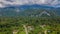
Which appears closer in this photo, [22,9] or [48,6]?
[48,6]

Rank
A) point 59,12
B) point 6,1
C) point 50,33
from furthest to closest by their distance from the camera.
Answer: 1. point 6,1
2. point 59,12
3. point 50,33

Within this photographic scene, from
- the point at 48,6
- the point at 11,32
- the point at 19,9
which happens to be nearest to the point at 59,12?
the point at 48,6

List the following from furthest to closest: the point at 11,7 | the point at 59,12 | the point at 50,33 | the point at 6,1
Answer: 1. the point at 11,7
2. the point at 6,1
3. the point at 59,12
4. the point at 50,33

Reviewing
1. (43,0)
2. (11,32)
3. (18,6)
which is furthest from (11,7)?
(11,32)

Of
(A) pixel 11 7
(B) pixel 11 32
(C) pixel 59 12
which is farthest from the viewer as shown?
(A) pixel 11 7

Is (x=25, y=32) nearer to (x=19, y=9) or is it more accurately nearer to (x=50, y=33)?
(x=50, y=33)

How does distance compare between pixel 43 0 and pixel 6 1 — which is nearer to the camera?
pixel 43 0

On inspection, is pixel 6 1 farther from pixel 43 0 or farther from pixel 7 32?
pixel 7 32

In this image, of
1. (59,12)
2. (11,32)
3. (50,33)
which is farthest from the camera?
(59,12)
